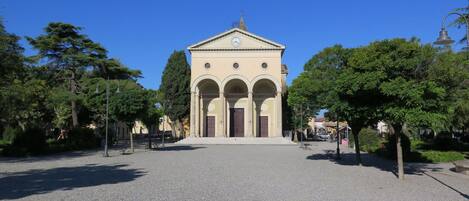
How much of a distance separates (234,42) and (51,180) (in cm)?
3792

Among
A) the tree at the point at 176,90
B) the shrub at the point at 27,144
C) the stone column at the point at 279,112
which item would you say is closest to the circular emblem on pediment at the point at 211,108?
the tree at the point at 176,90

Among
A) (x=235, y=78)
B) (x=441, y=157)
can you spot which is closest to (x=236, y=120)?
(x=235, y=78)

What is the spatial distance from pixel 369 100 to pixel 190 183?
6.33 m

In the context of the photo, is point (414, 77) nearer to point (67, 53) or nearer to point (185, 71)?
point (67, 53)

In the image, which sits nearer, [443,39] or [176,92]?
[443,39]

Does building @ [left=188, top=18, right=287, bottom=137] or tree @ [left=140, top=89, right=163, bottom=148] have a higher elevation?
building @ [left=188, top=18, right=287, bottom=137]

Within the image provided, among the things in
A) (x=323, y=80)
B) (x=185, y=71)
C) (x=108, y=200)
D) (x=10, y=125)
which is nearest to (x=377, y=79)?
(x=323, y=80)

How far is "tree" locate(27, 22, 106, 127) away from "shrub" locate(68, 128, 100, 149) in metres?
2.40

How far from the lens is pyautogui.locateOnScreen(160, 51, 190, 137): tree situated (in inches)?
2128

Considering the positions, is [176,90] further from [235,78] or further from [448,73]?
[448,73]

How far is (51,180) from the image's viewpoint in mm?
13258

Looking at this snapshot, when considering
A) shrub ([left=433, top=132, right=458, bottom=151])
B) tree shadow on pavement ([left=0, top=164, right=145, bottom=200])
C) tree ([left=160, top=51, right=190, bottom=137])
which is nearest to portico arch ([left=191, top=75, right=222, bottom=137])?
tree ([left=160, top=51, right=190, bottom=137])

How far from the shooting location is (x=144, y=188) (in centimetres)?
1136

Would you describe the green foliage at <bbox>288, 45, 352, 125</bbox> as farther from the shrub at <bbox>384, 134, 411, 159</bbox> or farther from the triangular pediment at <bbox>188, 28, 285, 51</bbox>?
the triangular pediment at <bbox>188, 28, 285, 51</bbox>
